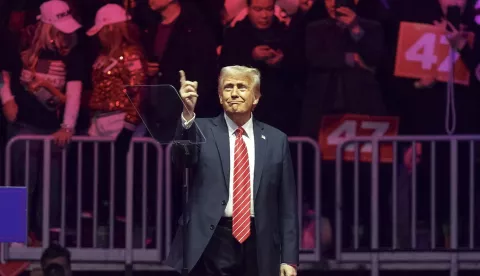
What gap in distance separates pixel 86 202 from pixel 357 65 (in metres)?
2.14

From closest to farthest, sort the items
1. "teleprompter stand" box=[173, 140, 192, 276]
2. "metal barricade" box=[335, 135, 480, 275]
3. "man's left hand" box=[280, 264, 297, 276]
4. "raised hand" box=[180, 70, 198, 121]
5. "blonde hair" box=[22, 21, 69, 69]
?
1. "raised hand" box=[180, 70, 198, 121]
2. "teleprompter stand" box=[173, 140, 192, 276]
3. "man's left hand" box=[280, 264, 297, 276]
4. "metal barricade" box=[335, 135, 480, 275]
5. "blonde hair" box=[22, 21, 69, 69]

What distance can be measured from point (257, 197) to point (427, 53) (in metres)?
3.35

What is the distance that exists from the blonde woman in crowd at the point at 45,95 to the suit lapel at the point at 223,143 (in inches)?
121

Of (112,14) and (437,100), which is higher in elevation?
(112,14)

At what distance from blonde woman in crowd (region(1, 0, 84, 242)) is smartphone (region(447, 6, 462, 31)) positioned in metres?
2.60

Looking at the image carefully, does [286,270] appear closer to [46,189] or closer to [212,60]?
[212,60]

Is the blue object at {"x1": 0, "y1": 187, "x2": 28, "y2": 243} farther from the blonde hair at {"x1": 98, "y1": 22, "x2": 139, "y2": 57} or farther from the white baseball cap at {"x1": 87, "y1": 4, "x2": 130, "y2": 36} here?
the white baseball cap at {"x1": 87, "y1": 4, "x2": 130, "y2": 36}

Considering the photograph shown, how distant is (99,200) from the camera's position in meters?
8.99

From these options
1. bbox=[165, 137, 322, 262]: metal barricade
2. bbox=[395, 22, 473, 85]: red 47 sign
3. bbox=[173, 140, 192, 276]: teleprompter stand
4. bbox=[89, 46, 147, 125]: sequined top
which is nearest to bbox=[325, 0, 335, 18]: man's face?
bbox=[395, 22, 473, 85]: red 47 sign

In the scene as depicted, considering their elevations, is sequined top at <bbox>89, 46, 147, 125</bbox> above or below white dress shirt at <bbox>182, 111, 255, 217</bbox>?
above

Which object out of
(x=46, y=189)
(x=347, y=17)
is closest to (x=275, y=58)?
(x=347, y=17)

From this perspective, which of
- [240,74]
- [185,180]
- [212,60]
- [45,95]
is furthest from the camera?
[45,95]

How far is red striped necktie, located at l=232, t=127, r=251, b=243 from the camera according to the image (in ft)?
19.2

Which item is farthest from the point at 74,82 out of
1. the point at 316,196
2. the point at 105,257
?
the point at 316,196
